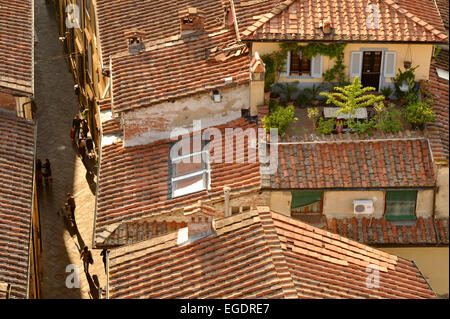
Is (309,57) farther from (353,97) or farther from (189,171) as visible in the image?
(189,171)

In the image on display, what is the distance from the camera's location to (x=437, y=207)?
3862 centimetres

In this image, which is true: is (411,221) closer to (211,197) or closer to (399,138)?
(399,138)

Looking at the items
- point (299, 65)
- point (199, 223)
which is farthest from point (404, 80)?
point (199, 223)

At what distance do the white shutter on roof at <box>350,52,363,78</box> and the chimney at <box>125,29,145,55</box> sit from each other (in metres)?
8.47

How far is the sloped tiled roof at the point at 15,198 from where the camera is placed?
36.3m

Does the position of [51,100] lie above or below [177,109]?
below

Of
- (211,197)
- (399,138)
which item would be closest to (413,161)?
(399,138)

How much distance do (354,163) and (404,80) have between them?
16.7ft

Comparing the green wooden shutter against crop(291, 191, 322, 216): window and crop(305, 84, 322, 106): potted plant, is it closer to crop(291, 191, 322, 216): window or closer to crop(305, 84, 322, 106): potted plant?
crop(291, 191, 322, 216): window

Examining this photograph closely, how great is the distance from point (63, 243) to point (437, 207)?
1791 centimetres

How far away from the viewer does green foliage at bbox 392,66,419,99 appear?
4156 centimetres

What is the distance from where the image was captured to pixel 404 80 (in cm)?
4175
